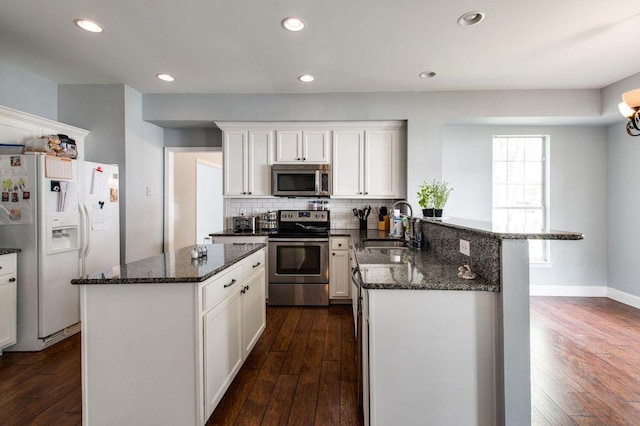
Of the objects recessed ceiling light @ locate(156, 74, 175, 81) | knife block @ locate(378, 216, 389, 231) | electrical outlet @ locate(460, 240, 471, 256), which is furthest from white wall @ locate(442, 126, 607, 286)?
recessed ceiling light @ locate(156, 74, 175, 81)

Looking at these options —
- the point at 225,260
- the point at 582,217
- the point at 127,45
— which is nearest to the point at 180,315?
the point at 225,260

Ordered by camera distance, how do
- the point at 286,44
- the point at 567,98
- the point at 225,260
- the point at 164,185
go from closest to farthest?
the point at 225,260 → the point at 286,44 → the point at 567,98 → the point at 164,185

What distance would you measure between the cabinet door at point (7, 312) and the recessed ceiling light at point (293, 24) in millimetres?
3057

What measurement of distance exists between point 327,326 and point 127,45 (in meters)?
3.27

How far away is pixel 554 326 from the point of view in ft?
10.5

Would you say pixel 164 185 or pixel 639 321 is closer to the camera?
pixel 639 321

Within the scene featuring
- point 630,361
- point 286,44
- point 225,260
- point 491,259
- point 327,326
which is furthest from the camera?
point 327,326

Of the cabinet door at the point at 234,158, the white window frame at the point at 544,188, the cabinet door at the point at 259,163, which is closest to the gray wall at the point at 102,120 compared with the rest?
the cabinet door at the point at 234,158

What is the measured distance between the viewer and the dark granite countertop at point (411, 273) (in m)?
1.47

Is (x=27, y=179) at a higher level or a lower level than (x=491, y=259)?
higher

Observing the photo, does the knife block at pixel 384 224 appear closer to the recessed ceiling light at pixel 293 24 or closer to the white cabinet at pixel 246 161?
the white cabinet at pixel 246 161

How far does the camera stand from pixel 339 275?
3811mm

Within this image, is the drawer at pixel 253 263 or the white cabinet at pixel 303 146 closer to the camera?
the drawer at pixel 253 263

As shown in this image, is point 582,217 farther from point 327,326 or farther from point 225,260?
point 225,260
